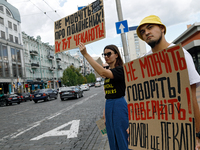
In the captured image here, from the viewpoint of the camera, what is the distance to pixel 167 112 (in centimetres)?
161

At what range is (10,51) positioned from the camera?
39125mm

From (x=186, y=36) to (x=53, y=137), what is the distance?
1971 centimetres

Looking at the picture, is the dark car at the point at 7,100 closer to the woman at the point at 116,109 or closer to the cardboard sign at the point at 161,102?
the woman at the point at 116,109

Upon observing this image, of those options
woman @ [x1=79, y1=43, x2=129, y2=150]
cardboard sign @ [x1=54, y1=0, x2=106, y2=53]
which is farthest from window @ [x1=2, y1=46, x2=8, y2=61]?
woman @ [x1=79, y1=43, x2=129, y2=150]

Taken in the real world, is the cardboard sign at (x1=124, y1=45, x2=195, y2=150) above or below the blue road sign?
below

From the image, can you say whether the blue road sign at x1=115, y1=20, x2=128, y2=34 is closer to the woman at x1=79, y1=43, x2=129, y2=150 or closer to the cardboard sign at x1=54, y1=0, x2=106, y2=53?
the cardboard sign at x1=54, y1=0, x2=106, y2=53

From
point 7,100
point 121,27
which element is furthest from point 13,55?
point 121,27

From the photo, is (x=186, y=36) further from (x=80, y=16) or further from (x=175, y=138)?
(x=175, y=138)

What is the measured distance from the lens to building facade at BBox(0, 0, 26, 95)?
36.6 m

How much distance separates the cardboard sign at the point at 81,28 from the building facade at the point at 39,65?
37.9 m

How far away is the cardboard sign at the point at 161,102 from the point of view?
1496 mm

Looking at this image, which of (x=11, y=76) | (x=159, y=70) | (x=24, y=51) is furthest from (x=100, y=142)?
(x=24, y=51)

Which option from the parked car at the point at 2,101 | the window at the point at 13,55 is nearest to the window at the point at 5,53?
the window at the point at 13,55

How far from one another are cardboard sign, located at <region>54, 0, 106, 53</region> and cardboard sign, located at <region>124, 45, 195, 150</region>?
3.78 feet
